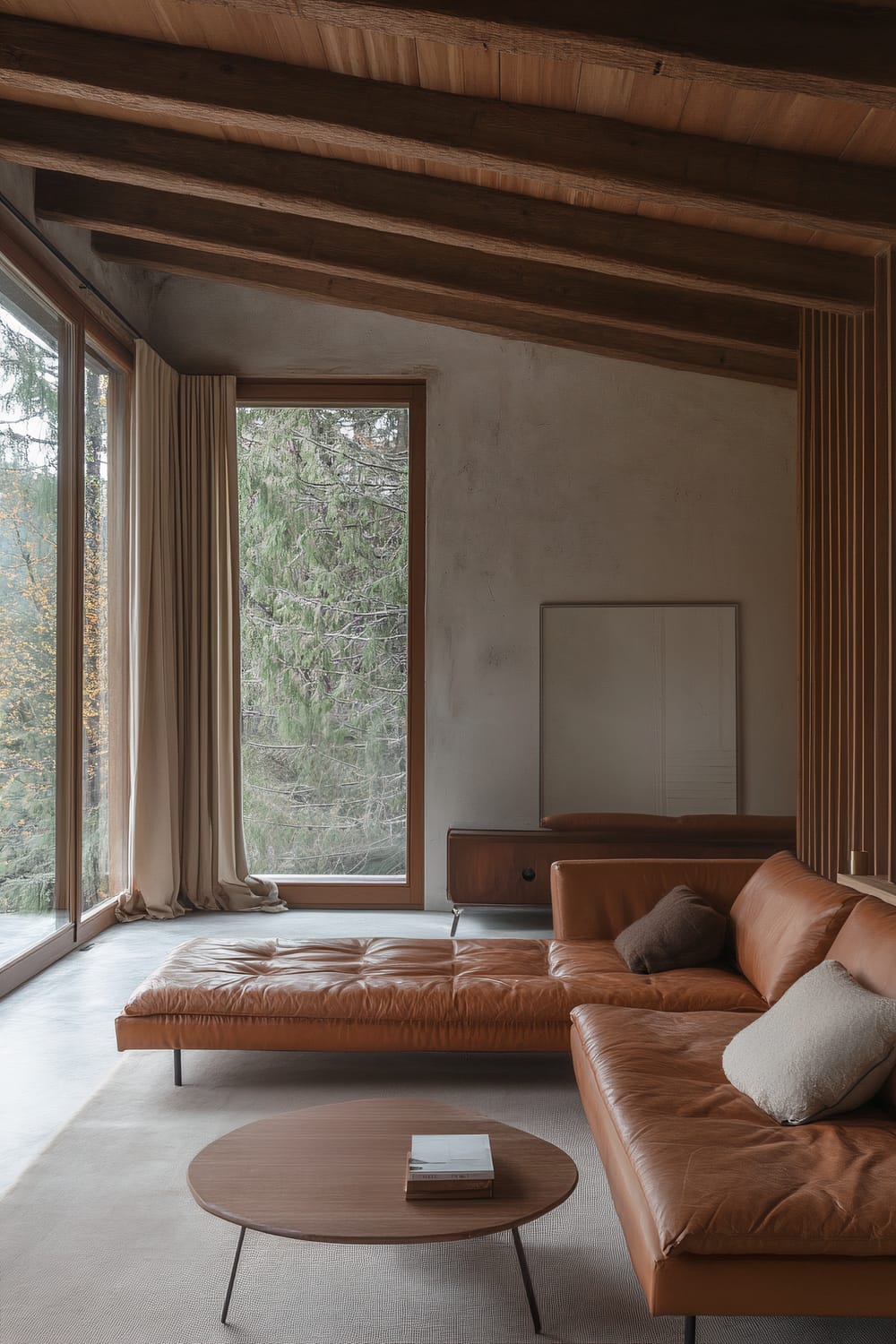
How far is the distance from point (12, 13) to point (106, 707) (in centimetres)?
343

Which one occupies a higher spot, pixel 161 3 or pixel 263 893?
pixel 161 3

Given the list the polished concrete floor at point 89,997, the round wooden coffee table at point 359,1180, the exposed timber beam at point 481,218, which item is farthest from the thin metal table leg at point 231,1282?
the exposed timber beam at point 481,218

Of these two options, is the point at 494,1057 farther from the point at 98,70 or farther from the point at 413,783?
the point at 98,70

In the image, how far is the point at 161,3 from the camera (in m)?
3.53

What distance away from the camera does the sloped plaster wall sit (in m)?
6.79

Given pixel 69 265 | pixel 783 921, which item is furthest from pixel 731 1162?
pixel 69 265

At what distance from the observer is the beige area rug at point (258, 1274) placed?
85.8 inches

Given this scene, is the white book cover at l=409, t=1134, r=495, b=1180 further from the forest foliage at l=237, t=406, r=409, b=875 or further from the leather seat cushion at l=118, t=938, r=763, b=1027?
the forest foliage at l=237, t=406, r=409, b=875

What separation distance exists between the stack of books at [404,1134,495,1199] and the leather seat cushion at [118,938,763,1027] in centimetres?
114

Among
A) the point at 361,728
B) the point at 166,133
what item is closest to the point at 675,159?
the point at 166,133

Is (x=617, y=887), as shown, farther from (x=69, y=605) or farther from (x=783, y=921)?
(x=69, y=605)

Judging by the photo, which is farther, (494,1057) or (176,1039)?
(494,1057)

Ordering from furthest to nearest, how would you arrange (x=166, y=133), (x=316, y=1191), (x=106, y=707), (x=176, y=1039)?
1. (x=106, y=707)
2. (x=166, y=133)
3. (x=176, y=1039)
4. (x=316, y=1191)

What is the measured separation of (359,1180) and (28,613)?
339cm
